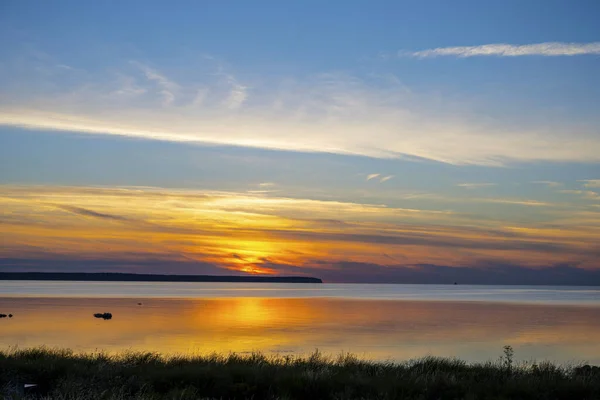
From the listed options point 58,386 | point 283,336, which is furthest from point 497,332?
point 58,386

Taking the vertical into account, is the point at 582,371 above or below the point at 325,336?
above

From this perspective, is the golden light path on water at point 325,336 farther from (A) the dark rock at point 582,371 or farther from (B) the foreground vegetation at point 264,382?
(B) the foreground vegetation at point 264,382

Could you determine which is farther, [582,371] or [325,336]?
[325,336]

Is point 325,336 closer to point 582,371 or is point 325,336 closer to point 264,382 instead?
point 582,371

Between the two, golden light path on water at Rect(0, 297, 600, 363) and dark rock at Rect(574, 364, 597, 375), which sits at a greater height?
dark rock at Rect(574, 364, 597, 375)

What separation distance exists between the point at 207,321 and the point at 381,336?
1796 cm

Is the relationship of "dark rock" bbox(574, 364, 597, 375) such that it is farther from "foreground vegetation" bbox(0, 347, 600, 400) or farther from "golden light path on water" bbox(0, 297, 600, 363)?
"golden light path on water" bbox(0, 297, 600, 363)

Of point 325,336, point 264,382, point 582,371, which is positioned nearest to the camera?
point 264,382

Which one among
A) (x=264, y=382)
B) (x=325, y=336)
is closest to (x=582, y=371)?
(x=264, y=382)

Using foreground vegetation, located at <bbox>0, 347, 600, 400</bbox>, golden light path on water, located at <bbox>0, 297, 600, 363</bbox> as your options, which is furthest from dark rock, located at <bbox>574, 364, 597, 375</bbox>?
golden light path on water, located at <bbox>0, 297, 600, 363</bbox>

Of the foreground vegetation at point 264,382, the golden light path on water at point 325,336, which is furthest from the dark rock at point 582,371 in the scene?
the golden light path on water at point 325,336

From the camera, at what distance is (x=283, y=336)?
42.5 metres

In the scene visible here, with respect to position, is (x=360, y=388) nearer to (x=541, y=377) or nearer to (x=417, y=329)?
(x=541, y=377)

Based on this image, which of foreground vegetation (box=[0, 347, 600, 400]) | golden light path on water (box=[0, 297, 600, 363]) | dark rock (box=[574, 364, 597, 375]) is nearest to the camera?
foreground vegetation (box=[0, 347, 600, 400])
